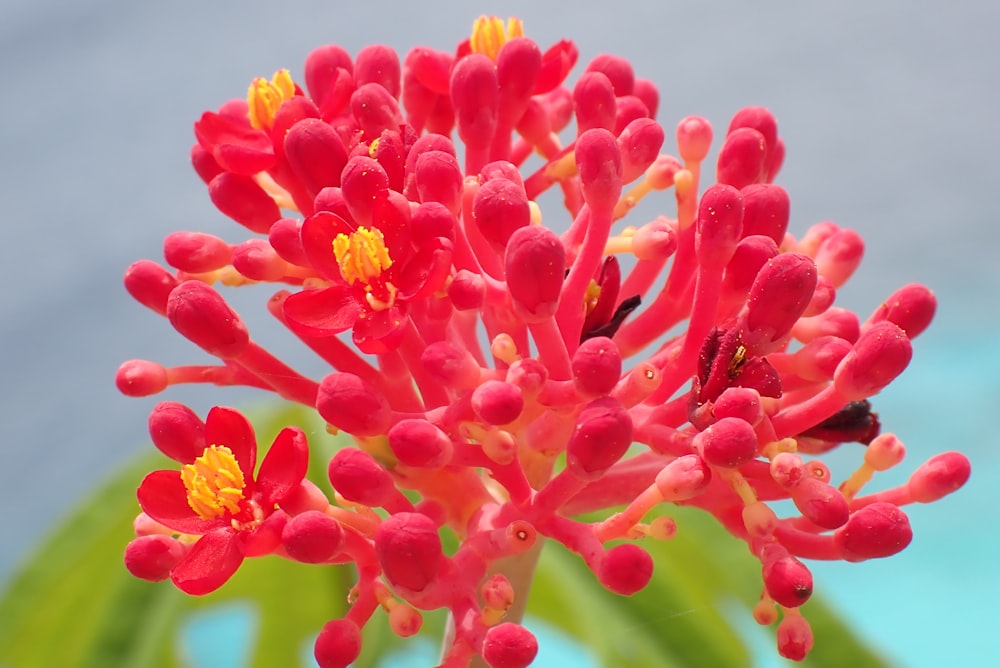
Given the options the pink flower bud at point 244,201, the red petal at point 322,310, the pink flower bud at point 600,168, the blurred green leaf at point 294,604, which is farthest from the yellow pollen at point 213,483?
the blurred green leaf at point 294,604

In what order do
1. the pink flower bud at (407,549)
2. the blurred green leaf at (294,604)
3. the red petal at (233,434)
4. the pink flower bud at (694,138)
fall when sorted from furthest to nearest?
the blurred green leaf at (294,604) < the pink flower bud at (694,138) < the red petal at (233,434) < the pink flower bud at (407,549)

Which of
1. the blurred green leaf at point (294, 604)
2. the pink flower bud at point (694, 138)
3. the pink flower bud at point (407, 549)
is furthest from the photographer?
the blurred green leaf at point (294, 604)

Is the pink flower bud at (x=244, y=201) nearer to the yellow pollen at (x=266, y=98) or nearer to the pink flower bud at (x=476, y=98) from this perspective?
the yellow pollen at (x=266, y=98)

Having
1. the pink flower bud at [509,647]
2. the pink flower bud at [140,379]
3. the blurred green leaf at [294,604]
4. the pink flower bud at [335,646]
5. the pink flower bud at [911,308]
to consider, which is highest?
the pink flower bud at [140,379]

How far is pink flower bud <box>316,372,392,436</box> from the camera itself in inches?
28.1

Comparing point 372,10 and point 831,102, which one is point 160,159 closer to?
point 372,10

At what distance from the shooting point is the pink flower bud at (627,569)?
27.5 inches

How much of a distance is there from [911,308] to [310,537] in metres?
0.49

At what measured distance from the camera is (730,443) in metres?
0.68

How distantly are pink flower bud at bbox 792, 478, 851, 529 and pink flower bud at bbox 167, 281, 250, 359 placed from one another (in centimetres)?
40

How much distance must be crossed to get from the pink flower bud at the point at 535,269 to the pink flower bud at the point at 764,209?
0.57ft

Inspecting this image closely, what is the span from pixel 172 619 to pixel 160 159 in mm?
2387

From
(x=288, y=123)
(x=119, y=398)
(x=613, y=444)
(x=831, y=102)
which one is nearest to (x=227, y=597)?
(x=288, y=123)

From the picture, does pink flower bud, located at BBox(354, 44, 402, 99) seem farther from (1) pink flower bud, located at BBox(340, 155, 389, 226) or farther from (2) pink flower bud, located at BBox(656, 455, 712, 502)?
(2) pink flower bud, located at BBox(656, 455, 712, 502)
